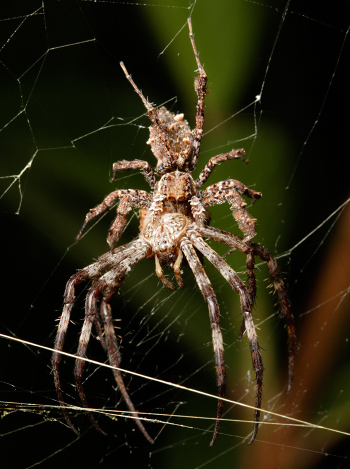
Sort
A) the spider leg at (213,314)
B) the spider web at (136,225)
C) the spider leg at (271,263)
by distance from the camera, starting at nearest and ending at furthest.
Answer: the spider leg at (213,314) < the spider leg at (271,263) < the spider web at (136,225)

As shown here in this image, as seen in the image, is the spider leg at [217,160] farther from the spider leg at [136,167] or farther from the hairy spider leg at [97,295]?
the hairy spider leg at [97,295]

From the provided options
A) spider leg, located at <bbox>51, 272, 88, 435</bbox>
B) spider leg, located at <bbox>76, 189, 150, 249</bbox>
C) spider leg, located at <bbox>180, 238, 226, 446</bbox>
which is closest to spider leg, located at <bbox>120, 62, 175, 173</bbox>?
spider leg, located at <bbox>76, 189, 150, 249</bbox>

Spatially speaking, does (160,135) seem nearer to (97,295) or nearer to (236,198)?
(236,198)

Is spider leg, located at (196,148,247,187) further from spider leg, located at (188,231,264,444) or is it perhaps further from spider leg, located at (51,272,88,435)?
spider leg, located at (51,272,88,435)

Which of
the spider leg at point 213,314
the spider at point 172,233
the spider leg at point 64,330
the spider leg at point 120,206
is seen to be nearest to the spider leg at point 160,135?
the spider at point 172,233

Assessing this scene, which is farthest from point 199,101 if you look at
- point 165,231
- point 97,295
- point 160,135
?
point 97,295

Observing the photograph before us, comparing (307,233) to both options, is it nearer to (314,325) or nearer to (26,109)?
(314,325)
